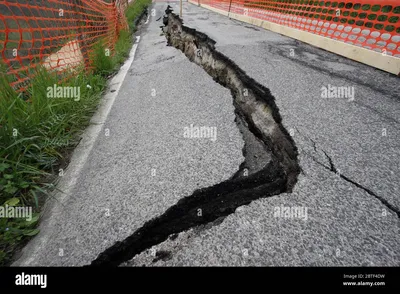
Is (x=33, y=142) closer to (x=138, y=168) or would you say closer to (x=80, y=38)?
(x=138, y=168)

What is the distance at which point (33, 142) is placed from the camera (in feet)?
5.92

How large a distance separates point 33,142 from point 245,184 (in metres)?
1.79

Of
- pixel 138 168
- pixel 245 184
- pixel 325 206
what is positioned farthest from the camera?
pixel 138 168

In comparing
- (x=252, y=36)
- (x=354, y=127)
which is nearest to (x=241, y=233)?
(x=354, y=127)

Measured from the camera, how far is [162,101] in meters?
2.64

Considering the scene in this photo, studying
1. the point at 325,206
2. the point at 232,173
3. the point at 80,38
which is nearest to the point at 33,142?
the point at 232,173

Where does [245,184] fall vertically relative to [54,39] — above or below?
below

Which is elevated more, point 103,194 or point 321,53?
point 321,53

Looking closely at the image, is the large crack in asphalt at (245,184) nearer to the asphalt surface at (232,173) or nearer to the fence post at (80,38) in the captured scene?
the asphalt surface at (232,173)

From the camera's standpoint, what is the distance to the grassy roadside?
4.34 feet

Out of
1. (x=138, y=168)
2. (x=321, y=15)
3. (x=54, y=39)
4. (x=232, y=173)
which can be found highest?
(x=321, y=15)

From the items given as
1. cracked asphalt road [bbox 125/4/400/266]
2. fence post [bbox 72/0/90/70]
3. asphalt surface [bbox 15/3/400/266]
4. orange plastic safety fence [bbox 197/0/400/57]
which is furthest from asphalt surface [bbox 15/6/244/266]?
orange plastic safety fence [bbox 197/0/400/57]
